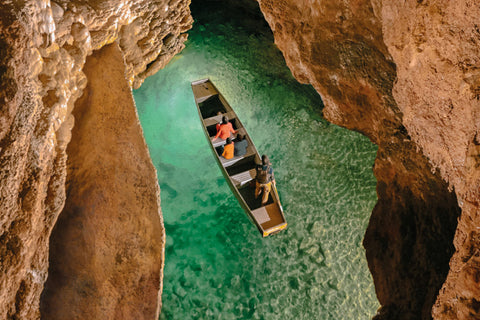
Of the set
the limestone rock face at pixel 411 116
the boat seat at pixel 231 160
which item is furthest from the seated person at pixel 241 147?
the limestone rock face at pixel 411 116

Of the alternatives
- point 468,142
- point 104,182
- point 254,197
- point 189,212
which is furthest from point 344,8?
point 189,212

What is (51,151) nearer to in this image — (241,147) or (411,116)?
(241,147)

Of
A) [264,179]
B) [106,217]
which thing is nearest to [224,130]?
[264,179]

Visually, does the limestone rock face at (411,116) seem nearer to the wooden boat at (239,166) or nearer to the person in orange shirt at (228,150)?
the wooden boat at (239,166)

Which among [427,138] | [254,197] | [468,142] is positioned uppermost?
[468,142]

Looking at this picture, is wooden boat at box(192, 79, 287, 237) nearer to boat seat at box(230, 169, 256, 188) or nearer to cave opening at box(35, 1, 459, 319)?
boat seat at box(230, 169, 256, 188)

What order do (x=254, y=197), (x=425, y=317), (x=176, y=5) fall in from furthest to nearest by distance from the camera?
(x=254, y=197) < (x=176, y=5) < (x=425, y=317)

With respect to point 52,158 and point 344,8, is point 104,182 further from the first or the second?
point 344,8

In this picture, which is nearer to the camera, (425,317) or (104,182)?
(425,317)
